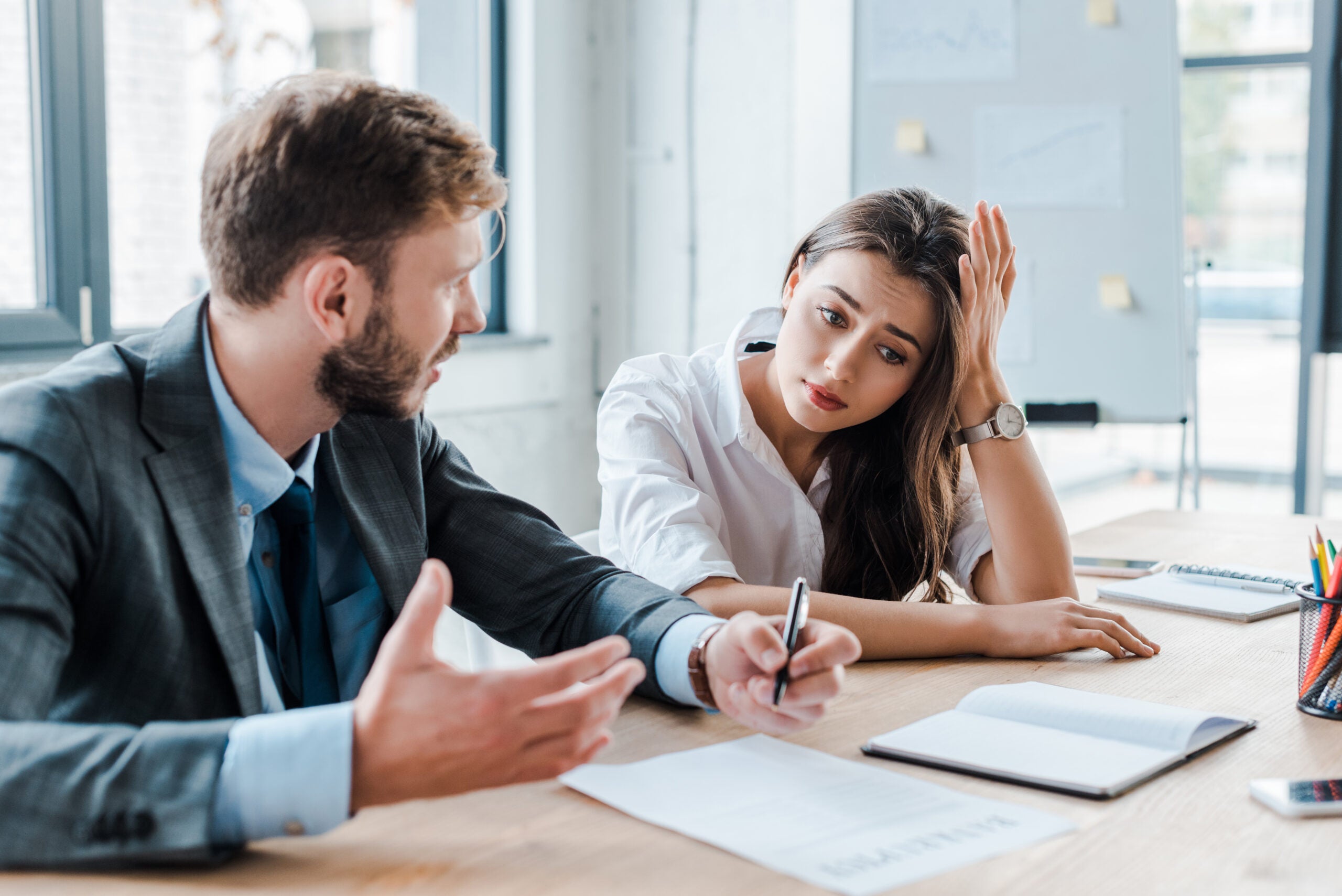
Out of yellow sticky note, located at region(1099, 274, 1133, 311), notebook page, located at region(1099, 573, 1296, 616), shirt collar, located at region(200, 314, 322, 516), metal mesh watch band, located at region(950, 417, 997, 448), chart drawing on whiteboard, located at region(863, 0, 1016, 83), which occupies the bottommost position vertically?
notebook page, located at region(1099, 573, 1296, 616)

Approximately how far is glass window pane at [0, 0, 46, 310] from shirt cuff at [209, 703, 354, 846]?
2.01 m

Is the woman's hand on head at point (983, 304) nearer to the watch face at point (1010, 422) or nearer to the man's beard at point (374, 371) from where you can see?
the watch face at point (1010, 422)

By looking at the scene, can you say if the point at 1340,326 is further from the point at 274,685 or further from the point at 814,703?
the point at 274,685

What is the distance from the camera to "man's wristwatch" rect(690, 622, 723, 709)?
3.60 feet

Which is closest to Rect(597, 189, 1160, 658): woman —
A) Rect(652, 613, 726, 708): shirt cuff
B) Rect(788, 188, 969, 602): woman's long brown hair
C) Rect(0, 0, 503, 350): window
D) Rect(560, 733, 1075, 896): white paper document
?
Rect(788, 188, 969, 602): woman's long brown hair

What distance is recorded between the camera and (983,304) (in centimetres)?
165

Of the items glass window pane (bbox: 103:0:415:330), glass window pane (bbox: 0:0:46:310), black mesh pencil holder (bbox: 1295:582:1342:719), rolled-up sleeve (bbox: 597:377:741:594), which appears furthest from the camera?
glass window pane (bbox: 103:0:415:330)

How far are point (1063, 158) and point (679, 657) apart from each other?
2239mm

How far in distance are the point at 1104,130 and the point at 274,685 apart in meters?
2.49

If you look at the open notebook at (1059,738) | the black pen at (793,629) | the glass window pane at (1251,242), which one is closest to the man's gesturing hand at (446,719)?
the black pen at (793,629)

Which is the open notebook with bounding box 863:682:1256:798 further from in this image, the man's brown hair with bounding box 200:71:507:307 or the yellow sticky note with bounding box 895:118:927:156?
the yellow sticky note with bounding box 895:118:927:156

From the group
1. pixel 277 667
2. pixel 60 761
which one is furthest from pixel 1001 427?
pixel 60 761

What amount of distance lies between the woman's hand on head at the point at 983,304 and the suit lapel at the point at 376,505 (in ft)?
2.62

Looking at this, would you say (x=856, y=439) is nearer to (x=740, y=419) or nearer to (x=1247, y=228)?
(x=740, y=419)
